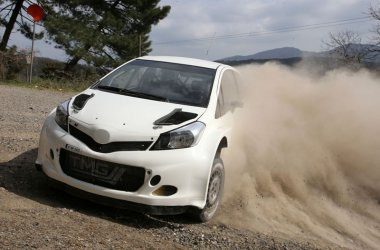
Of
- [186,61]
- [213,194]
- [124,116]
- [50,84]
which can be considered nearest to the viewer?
[124,116]

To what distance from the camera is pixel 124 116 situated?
4961 millimetres

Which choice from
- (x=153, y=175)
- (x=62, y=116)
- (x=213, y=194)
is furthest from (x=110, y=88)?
(x=213, y=194)

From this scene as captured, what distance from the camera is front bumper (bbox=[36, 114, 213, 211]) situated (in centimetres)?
464

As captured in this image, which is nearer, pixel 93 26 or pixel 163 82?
pixel 163 82

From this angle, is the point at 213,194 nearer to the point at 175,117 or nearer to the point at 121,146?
the point at 175,117

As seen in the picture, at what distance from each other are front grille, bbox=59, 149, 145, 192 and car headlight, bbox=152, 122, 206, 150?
320mm

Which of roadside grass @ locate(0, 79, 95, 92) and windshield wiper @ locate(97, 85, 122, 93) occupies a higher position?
windshield wiper @ locate(97, 85, 122, 93)

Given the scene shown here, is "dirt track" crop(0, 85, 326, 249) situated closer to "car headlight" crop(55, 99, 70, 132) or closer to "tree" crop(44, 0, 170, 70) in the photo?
"car headlight" crop(55, 99, 70, 132)

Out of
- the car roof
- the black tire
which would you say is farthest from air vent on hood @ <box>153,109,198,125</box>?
the car roof

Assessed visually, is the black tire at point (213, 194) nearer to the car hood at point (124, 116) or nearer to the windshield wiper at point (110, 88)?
the car hood at point (124, 116)

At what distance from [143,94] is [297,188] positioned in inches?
101

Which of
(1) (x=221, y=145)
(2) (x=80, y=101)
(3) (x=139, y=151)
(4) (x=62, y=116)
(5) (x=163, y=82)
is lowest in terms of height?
(1) (x=221, y=145)

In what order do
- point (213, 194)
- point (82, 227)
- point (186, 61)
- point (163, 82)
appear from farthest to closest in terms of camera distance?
point (186, 61) → point (163, 82) → point (213, 194) → point (82, 227)

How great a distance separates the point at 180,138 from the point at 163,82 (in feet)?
4.30
